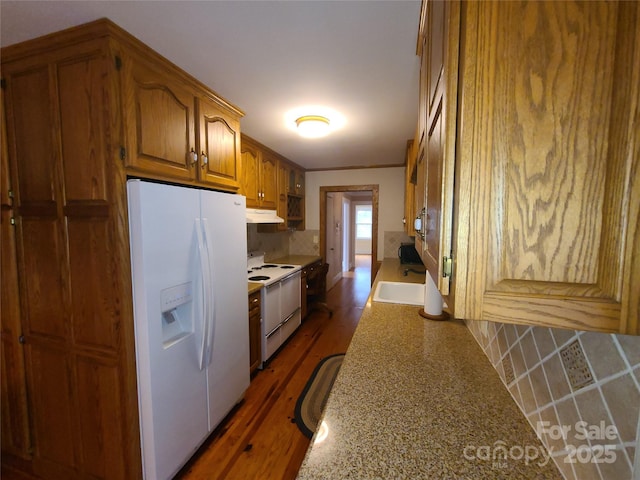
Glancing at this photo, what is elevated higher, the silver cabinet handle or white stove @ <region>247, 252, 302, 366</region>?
the silver cabinet handle

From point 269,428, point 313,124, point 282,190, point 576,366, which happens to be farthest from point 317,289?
point 576,366

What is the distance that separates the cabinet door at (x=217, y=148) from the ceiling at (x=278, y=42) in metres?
0.16

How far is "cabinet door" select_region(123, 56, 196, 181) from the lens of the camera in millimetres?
1229

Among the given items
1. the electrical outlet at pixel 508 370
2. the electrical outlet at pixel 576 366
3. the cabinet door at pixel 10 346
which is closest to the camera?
the electrical outlet at pixel 576 366


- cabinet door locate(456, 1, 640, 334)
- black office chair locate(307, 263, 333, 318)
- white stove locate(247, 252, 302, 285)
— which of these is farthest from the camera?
black office chair locate(307, 263, 333, 318)

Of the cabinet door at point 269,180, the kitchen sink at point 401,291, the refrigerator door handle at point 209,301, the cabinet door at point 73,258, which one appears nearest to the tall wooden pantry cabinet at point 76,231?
the cabinet door at point 73,258

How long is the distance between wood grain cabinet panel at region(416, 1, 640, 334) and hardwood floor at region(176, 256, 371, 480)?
1.76 meters

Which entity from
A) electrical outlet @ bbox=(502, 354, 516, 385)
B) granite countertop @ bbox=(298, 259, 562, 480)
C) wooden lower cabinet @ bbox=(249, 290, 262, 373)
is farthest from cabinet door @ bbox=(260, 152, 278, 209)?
electrical outlet @ bbox=(502, 354, 516, 385)

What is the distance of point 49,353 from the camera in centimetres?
141

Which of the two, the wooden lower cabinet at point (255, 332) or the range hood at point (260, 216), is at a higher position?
the range hood at point (260, 216)

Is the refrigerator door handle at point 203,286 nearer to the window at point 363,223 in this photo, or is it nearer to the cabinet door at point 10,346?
the cabinet door at point 10,346

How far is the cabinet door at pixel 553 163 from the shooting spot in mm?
398

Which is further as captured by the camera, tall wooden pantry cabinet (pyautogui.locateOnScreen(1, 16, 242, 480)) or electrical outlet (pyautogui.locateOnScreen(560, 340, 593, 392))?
tall wooden pantry cabinet (pyautogui.locateOnScreen(1, 16, 242, 480))

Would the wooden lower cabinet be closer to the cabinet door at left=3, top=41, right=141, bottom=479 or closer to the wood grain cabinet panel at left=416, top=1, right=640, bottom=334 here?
the cabinet door at left=3, top=41, right=141, bottom=479
